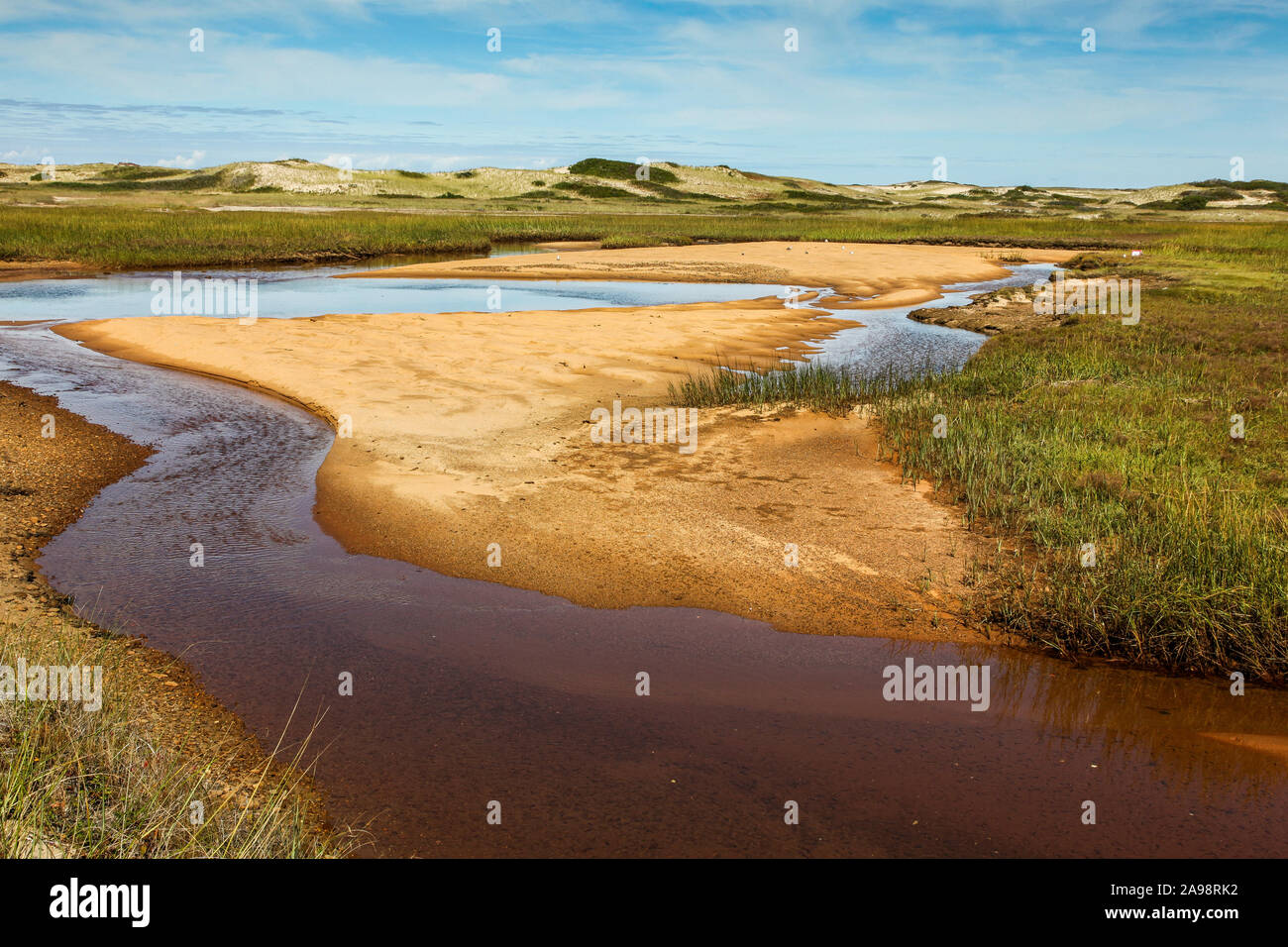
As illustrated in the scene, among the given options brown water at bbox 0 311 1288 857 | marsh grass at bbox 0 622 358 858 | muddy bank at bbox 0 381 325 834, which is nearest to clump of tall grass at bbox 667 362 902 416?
brown water at bbox 0 311 1288 857

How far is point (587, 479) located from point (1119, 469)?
645 centimetres

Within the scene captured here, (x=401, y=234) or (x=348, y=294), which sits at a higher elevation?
(x=401, y=234)

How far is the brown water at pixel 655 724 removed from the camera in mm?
5180

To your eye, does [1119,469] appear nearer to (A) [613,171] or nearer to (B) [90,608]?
(B) [90,608]

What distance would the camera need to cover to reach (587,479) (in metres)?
11.4

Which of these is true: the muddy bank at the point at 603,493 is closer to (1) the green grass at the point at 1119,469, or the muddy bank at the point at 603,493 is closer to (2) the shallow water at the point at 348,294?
(1) the green grass at the point at 1119,469

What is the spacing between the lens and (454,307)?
2841cm

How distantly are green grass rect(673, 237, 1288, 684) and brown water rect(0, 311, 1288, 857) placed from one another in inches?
20.8

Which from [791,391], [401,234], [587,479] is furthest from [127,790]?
[401,234]

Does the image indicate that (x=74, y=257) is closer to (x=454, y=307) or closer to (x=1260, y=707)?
(x=454, y=307)

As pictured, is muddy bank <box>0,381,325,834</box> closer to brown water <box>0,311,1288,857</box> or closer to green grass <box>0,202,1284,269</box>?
brown water <box>0,311,1288,857</box>

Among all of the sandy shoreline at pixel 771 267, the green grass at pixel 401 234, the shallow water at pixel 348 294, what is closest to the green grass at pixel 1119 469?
the shallow water at pixel 348 294
